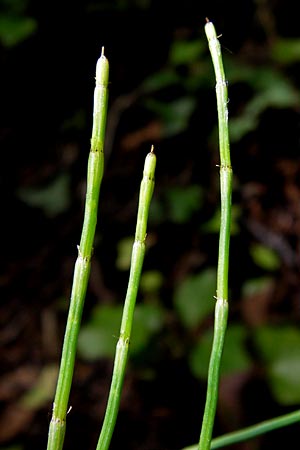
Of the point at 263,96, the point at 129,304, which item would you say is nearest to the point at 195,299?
the point at 263,96

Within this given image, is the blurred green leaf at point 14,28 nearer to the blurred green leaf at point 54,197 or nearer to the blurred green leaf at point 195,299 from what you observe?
the blurred green leaf at point 54,197

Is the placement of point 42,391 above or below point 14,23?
below

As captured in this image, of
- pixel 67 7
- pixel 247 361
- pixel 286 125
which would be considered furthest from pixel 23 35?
pixel 247 361

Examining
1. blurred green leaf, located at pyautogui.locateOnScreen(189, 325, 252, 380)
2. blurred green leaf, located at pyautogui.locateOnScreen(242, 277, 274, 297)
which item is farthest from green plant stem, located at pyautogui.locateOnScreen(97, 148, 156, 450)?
blurred green leaf, located at pyautogui.locateOnScreen(242, 277, 274, 297)

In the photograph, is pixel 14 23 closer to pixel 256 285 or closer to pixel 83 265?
pixel 256 285

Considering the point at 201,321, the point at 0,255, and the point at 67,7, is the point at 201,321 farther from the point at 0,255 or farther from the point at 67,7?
the point at 67,7

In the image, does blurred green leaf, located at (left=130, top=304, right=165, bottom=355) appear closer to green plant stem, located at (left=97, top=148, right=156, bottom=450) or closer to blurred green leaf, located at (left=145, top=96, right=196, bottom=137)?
blurred green leaf, located at (left=145, top=96, right=196, bottom=137)

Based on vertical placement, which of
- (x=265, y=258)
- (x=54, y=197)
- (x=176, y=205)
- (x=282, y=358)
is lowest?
(x=282, y=358)
